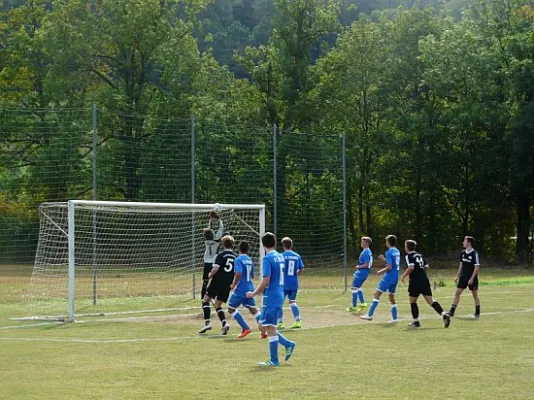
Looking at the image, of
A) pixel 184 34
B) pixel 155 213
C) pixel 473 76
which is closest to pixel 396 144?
pixel 473 76

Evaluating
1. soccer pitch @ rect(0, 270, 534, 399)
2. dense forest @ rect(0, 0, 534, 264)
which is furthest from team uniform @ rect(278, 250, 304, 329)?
dense forest @ rect(0, 0, 534, 264)

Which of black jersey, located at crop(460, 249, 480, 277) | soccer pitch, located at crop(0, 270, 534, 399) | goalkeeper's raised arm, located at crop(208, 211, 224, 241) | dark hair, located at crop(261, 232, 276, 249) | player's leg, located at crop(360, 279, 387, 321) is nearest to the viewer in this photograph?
soccer pitch, located at crop(0, 270, 534, 399)

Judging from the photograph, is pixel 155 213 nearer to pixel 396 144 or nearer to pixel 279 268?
pixel 279 268

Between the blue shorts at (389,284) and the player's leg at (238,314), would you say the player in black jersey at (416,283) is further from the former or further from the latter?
the player's leg at (238,314)

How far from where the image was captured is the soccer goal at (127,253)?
89.4 ft

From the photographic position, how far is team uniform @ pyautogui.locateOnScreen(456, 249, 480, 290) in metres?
23.1

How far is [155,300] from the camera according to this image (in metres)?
28.7

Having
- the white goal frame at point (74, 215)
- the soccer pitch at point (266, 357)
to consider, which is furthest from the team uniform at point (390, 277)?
the white goal frame at point (74, 215)

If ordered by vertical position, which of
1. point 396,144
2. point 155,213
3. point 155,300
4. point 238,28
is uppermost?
point 238,28

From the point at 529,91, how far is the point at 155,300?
29.7 m

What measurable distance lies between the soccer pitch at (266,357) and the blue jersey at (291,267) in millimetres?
1078

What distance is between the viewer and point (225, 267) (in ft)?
66.5

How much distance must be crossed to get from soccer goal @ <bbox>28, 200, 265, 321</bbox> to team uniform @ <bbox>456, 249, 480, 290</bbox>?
20.8 ft

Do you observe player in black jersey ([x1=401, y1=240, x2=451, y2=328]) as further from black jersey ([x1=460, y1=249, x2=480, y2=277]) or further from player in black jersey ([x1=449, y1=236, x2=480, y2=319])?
black jersey ([x1=460, y1=249, x2=480, y2=277])
